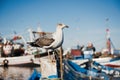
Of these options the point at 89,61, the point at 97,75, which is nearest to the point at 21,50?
the point at 89,61

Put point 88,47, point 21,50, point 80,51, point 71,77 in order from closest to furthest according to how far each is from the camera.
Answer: point 71,77
point 88,47
point 80,51
point 21,50

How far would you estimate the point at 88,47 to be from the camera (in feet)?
69.2

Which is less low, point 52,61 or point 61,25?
point 61,25

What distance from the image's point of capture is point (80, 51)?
22.7 m

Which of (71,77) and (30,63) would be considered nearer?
(71,77)

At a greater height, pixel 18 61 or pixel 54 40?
pixel 54 40

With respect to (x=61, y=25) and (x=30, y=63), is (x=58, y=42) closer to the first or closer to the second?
(x=61, y=25)

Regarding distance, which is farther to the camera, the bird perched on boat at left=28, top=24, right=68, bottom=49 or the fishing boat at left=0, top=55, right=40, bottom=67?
the fishing boat at left=0, top=55, right=40, bottom=67

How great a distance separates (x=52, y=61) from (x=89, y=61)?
16.7ft

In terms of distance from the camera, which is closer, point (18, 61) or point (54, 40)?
point (54, 40)

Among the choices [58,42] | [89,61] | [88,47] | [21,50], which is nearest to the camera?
[58,42]

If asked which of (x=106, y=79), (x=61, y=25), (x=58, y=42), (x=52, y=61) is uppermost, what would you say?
(x=61, y=25)

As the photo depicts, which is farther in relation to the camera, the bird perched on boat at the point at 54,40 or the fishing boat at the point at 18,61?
the fishing boat at the point at 18,61

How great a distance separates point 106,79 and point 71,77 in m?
1.51
